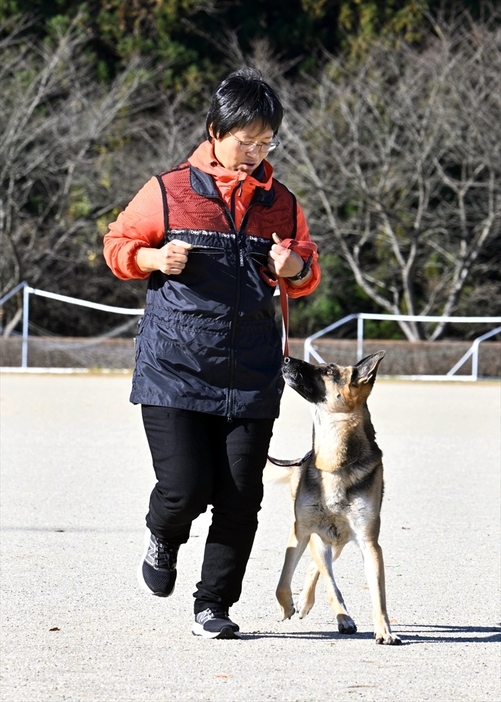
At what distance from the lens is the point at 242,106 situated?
4.38m

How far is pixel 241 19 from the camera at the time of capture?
28.8m

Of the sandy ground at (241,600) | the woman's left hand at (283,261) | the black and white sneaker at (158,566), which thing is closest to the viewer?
the sandy ground at (241,600)

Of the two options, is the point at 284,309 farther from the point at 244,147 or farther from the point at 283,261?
the point at 244,147

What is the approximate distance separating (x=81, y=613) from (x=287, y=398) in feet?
37.3

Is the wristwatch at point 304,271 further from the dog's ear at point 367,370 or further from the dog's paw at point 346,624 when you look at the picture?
the dog's paw at point 346,624

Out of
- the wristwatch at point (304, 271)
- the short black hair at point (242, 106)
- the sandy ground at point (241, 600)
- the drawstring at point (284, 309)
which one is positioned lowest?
the sandy ground at point (241, 600)

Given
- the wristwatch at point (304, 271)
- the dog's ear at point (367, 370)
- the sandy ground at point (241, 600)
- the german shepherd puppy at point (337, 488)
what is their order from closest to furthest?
the sandy ground at point (241, 600) → the wristwatch at point (304, 271) → the german shepherd puppy at point (337, 488) → the dog's ear at point (367, 370)

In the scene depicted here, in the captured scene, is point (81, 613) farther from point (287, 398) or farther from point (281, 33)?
point (281, 33)

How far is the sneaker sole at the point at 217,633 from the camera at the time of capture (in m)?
4.49

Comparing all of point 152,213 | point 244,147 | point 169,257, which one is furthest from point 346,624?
point 244,147

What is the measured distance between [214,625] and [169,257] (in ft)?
4.49

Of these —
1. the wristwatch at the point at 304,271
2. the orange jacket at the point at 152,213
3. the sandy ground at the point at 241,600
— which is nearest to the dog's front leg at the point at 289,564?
the sandy ground at the point at 241,600

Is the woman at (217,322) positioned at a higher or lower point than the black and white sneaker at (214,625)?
higher

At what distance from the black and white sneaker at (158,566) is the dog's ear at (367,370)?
999mm
